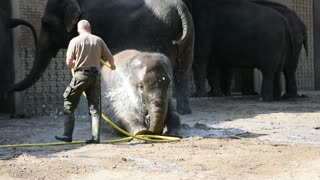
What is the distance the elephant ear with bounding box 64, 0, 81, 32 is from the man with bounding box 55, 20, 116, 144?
3412 mm

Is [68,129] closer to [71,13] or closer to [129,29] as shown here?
[129,29]

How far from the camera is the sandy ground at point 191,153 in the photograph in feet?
19.1

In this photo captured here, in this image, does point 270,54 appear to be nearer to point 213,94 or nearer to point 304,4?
point 213,94

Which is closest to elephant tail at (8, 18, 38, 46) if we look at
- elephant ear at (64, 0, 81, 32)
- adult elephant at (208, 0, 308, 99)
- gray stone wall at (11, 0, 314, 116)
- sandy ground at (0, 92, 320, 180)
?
gray stone wall at (11, 0, 314, 116)

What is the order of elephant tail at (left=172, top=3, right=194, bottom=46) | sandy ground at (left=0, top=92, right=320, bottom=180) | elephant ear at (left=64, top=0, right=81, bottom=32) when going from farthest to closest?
elephant ear at (left=64, top=0, right=81, bottom=32)
elephant tail at (left=172, top=3, right=194, bottom=46)
sandy ground at (left=0, top=92, right=320, bottom=180)

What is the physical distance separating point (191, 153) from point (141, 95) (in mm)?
1538

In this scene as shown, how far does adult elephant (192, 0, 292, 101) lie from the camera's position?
50.3 feet

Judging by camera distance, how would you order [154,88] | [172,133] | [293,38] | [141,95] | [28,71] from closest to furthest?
[154,88] < [141,95] < [172,133] < [28,71] < [293,38]

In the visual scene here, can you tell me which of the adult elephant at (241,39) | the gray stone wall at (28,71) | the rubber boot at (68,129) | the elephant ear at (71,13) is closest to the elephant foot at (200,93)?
the adult elephant at (241,39)

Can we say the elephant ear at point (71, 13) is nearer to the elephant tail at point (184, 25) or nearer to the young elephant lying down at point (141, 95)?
the elephant tail at point (184, 25)

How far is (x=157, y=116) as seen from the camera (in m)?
8.09

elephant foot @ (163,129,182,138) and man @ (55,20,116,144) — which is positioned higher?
man @ (55,20,116,144)

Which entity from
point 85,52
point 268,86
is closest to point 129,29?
point 85,52

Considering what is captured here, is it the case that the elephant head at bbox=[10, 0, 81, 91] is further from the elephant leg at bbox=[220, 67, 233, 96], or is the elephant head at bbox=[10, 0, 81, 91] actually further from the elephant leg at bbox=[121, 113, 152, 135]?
the elephant leg at bbox=[220, 67, 233, 96]
